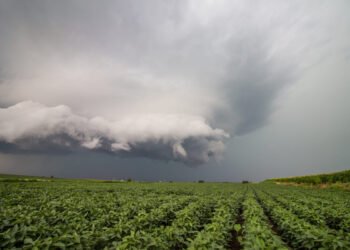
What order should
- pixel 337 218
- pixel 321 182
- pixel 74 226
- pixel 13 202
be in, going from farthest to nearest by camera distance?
pixel 321 182 → pixel 13 202 → pixel 337 218 → pixel 74 226

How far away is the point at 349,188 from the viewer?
36031mm

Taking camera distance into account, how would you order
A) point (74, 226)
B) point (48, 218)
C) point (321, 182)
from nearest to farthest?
point (74, 226), point (48, 218), point (321, 182)

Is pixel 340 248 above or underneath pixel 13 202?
above

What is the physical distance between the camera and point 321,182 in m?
47.4

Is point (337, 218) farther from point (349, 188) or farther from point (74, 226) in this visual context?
point (349, 188)

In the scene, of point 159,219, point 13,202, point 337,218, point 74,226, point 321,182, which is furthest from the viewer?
point 321,182

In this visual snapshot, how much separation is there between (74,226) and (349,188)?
146ft

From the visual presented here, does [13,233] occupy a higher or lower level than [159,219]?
higher

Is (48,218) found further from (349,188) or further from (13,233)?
(349,188)

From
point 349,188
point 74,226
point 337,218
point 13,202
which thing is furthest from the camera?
point 349,188

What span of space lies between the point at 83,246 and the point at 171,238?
2.36 metres

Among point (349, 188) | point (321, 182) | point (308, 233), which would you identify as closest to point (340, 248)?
point (308, 233)

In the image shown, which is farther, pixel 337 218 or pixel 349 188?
pixel 349 188

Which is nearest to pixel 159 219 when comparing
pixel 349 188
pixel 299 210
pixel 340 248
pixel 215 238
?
pixel 215 238
